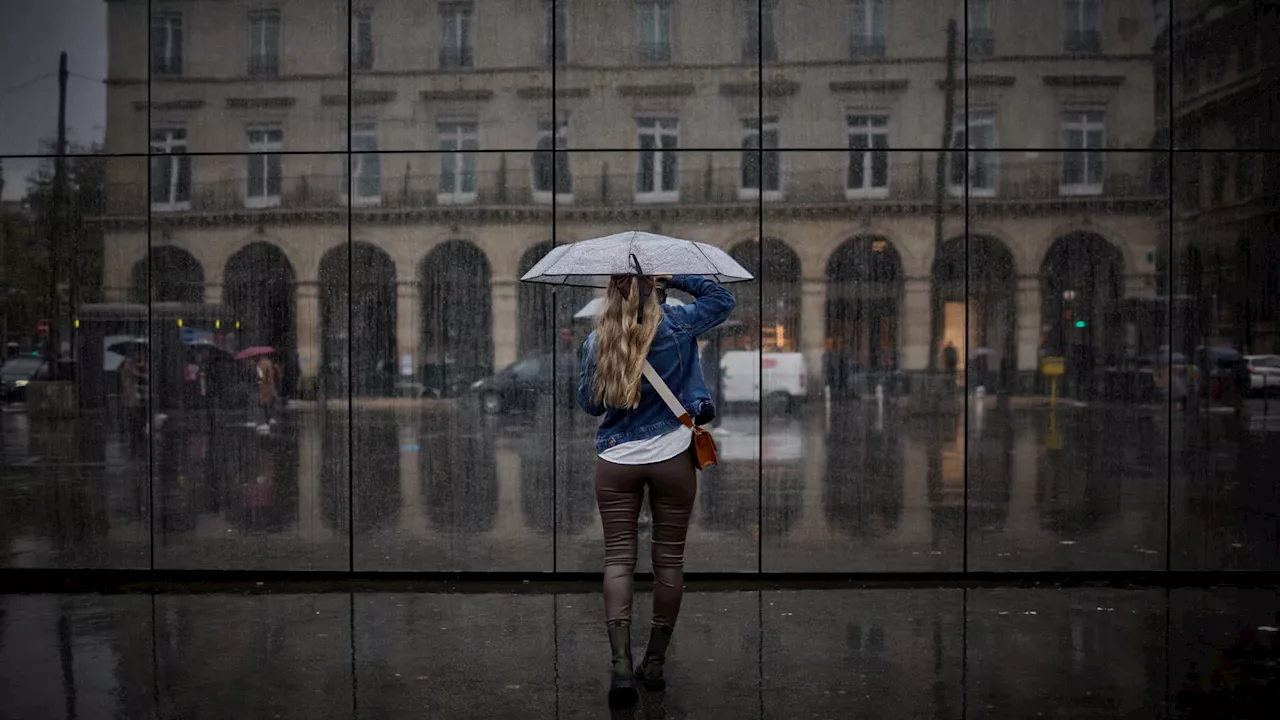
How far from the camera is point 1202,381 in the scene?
8.63 meters

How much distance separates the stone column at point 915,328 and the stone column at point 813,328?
1.86ft

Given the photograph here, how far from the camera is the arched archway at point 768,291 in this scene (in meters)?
8.55

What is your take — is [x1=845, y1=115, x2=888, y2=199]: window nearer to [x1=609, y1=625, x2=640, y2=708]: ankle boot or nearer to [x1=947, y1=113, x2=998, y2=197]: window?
[x1=947, y1=113, x2=998, y2=197]: window

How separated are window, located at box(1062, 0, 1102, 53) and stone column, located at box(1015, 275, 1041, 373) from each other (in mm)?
1704

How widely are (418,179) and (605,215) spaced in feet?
4.56

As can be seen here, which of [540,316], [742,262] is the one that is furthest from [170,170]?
[742,262]

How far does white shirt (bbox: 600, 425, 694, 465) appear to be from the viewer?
5.77m

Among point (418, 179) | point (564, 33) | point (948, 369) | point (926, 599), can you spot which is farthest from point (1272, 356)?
point (418, 179)

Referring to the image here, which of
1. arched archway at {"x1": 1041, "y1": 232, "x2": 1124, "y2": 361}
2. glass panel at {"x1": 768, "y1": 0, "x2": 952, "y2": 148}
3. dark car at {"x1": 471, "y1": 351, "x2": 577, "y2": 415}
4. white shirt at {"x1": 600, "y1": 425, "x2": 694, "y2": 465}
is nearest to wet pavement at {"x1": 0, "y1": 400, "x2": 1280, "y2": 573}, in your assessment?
dark car at {"x1": 471, "y1": 351, "x2": 577, "y2": 415}

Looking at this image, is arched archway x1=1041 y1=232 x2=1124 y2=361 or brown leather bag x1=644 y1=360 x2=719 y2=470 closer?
brown leather bag x1=644 y1=360 x2=719 y2=470

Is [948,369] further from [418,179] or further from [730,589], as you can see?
[418,179]

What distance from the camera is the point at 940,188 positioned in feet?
28.3

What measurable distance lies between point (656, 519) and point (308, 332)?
3832 millimetres

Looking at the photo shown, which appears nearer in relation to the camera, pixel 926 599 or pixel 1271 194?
pixel 926 599
